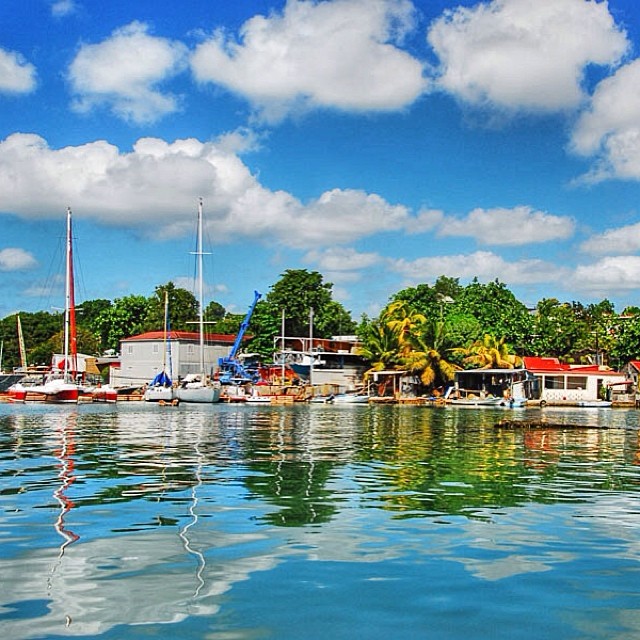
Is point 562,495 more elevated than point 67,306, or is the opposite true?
point 67,306

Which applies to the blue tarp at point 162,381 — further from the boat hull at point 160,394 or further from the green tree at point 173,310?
the green tree at point 173,310

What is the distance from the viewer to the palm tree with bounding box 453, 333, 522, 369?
8094 cm

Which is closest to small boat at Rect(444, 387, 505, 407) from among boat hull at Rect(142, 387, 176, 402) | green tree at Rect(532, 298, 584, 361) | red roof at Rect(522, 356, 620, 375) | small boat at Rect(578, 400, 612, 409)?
red roof at Rect(522, 356, 620, 375)

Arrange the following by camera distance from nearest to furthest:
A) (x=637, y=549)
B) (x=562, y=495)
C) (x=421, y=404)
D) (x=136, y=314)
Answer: (x=637, y=549)
(x=562, y=495)
(x=421, y=404)
(x=136, y=314)

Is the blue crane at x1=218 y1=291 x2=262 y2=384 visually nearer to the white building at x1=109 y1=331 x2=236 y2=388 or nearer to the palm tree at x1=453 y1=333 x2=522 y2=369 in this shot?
the white building at x1=109 y1=331 x2=236 y2=388

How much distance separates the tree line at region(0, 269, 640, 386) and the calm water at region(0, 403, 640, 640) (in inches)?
2317

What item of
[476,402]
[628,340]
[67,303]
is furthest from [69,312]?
[628,340]

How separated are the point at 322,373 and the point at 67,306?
31231 millimetres

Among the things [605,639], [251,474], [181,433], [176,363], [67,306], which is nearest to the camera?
[605,639]

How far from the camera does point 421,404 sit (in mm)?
75875

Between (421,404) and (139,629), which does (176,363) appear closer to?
(421,404)

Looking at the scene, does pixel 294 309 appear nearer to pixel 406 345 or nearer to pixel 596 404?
pixel 406 345

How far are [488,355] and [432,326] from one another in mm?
6313

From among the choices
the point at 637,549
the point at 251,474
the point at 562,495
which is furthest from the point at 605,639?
the point at 251,474
